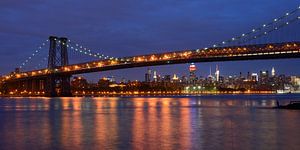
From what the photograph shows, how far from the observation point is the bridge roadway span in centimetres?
6488

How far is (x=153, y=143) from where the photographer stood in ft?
66.1

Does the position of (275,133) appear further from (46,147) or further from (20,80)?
(20,80)

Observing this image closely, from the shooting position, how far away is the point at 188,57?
245ft

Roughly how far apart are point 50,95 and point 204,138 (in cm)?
7155

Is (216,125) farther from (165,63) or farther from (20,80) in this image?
(20,80)

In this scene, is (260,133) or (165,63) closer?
(260,133)

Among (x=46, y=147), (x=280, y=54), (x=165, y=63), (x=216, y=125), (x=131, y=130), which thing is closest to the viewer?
(x=46, y=147)

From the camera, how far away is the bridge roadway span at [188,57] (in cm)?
6488

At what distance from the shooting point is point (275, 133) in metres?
23.9

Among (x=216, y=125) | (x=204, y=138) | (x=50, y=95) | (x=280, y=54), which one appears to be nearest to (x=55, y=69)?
(x=50, y=95)

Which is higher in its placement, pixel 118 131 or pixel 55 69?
pixel 55 69

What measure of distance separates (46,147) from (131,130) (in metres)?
6.61

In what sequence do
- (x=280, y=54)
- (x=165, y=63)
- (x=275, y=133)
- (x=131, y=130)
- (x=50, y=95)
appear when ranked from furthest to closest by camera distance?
(x=50, y=95), (x=165, y=63), (x=280, y=54), (x=131, y=130), (x=275, y=133)

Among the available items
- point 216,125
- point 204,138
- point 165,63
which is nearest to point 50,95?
point 165,63
